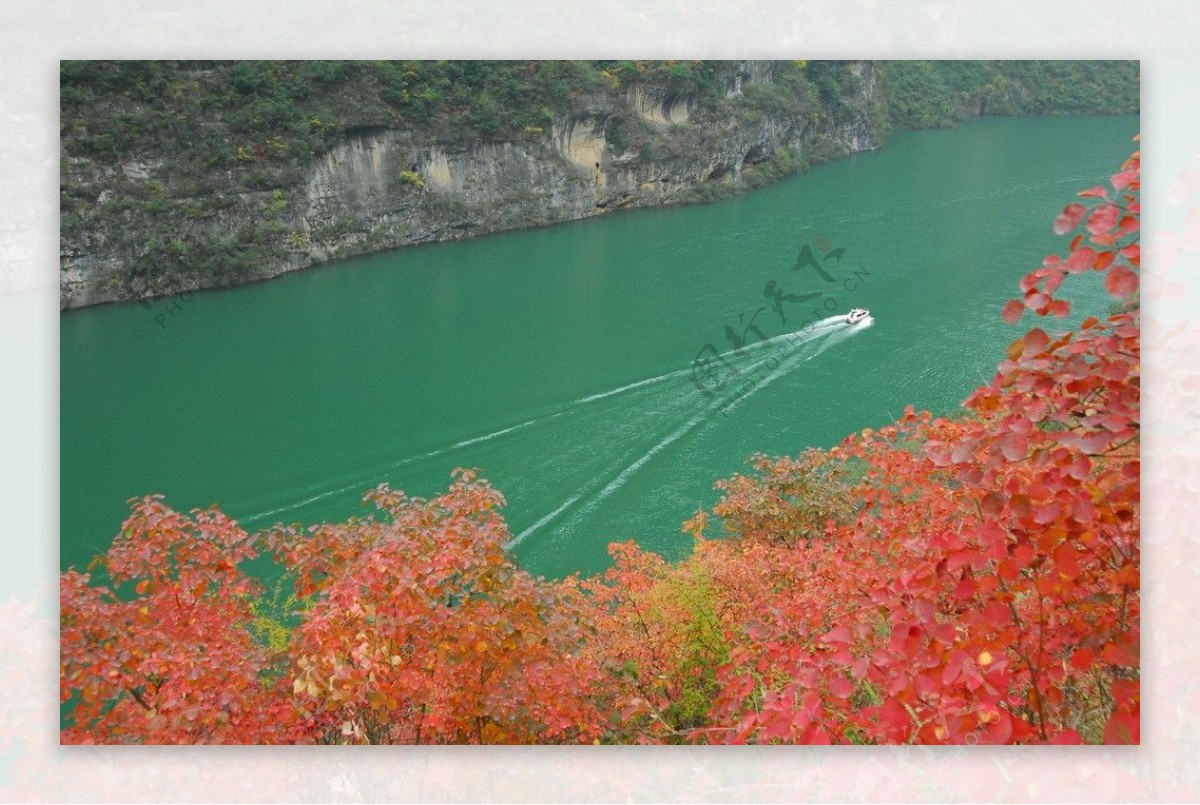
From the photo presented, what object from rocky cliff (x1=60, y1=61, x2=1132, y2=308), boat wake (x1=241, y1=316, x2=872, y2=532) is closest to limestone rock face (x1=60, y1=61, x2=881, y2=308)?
rocky cliff (x1=60, y1=61, x2=1132, y2=308)

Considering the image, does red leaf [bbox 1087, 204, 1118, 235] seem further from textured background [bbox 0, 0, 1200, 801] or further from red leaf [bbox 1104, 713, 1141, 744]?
red leaf [bbox 1104, 713, 1141, 744]

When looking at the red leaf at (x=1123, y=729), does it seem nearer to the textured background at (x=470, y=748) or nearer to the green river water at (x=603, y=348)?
the textured background at (x=470, y=748)

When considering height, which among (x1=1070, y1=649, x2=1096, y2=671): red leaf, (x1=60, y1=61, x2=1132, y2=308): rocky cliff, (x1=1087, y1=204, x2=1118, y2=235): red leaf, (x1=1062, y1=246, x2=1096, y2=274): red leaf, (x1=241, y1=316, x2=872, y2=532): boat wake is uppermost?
(x1=60, y1=61, x2=1132, y2=308): rocky cliff

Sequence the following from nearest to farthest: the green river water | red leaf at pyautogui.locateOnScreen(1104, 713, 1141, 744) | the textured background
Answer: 1. red leaf at pyautogui.locateOnScreen(1104, 713, 1141, 744)
2. the textured background
3. the green river water

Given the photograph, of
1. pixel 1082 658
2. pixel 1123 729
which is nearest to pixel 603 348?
pixel 1123 729

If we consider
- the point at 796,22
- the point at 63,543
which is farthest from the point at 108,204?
the point at 796,22

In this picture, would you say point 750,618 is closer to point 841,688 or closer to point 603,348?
point 841,688

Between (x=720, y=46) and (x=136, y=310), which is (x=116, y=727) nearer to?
(x=720, y=46)
